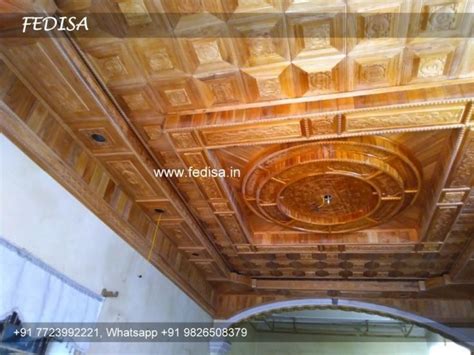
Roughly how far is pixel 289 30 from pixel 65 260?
224cm

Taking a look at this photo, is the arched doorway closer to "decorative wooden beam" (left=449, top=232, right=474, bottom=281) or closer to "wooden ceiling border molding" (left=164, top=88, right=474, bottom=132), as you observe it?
"decorative wooden beam" (left=449, top=232, right=474, bottom=281)

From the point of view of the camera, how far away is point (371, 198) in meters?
3.18

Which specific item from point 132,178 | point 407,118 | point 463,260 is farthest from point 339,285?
point 132,178

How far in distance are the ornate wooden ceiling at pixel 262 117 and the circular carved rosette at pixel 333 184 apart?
0.7 inches

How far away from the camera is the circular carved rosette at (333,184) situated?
8.89 ft

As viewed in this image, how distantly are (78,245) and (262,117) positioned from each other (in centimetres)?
177

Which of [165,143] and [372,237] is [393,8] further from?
[372,237]

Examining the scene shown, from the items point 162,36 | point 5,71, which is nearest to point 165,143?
point 162,36

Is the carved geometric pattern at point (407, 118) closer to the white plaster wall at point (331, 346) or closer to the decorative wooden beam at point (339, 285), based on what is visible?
the decorative wooden beam at point (339, 285)

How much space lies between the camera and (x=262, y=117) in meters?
2.34

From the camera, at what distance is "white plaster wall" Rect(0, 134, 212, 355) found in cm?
211

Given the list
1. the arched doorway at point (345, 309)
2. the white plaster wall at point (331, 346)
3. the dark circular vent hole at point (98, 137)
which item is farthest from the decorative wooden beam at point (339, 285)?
the dark circular vent hole at point (98, 137)

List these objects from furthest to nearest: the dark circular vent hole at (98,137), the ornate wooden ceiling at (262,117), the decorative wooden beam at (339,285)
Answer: the decorative wooden beam at (339,285), the dark circular vent hole at (98,137), the ornate wooden ceiling at (262,117)

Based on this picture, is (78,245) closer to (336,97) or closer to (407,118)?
(336,97)
